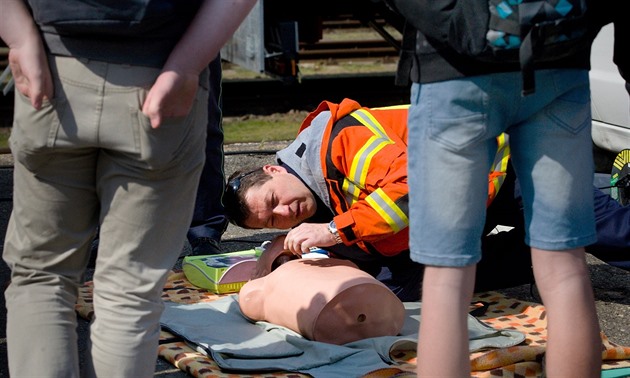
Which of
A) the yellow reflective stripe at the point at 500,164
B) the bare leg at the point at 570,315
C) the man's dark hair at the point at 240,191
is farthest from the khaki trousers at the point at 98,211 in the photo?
the yellow reflective stripe at the point at 500,164

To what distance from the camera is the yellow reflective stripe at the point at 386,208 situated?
3525 mm

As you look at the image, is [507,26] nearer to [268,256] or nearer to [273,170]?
[273,170]

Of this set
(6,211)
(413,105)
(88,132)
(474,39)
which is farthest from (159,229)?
(6,211)

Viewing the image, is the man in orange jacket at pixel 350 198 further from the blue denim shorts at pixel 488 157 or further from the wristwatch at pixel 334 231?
the blue denim shorts at pixel 488 157

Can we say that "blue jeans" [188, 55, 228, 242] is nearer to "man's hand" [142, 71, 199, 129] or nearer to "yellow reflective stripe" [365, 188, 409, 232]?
"yellow reflective stripe" [365, 188, 409, 232]

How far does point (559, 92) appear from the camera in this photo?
7.77 ft

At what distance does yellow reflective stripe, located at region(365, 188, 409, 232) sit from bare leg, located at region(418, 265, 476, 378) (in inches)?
45.2

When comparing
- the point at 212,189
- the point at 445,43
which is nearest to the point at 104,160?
the point at 445,43

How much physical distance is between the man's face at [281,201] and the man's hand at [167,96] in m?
1.66

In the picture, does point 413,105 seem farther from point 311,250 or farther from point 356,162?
point 311,250

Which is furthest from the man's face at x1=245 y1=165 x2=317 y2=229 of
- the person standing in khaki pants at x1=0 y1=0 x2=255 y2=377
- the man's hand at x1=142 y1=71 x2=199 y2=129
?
the man's hand at x1=142 y1=71 x2=199 y2=129

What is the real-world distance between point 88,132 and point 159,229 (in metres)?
0.27

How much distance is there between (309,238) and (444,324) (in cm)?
129

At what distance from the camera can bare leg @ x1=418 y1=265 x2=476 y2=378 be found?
2352 mm
